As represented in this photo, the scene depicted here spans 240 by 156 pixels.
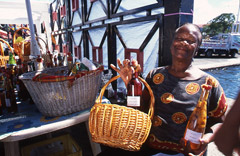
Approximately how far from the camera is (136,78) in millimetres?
1206

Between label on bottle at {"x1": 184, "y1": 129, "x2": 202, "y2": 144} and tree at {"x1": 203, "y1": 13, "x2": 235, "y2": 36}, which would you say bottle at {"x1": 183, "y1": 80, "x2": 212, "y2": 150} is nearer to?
label on bottle at {"x1": 184, "y1": 129, "x2": 202, "y2": 144}

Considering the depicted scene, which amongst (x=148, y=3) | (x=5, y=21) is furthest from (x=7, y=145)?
(x=5, y=21)

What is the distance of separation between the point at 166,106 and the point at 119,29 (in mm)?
1880

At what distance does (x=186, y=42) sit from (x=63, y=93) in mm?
998

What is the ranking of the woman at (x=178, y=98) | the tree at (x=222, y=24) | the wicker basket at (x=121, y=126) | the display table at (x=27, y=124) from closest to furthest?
the wicker basket at (x=121, y=126)
the display table at (x=27, y=124)
the woman at (x=178, y=98)
the tree at (x=222, y=24)

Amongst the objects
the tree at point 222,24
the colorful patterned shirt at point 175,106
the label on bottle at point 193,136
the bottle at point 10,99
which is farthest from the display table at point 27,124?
the tree at point 222,24

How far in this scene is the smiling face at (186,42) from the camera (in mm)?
1247

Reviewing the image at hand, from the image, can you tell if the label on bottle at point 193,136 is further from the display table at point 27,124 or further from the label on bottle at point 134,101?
the display table at point 27,124

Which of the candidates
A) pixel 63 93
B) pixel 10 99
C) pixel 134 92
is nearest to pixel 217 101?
pixel 134 92

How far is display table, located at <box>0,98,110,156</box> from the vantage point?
1101 mm

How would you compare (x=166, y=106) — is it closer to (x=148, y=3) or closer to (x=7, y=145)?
(x=7, y=145)

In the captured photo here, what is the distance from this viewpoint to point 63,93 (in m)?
1.23

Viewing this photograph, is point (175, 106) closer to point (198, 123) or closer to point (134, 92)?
point (198, 123)

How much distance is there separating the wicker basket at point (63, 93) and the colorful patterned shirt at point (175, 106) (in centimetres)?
57
